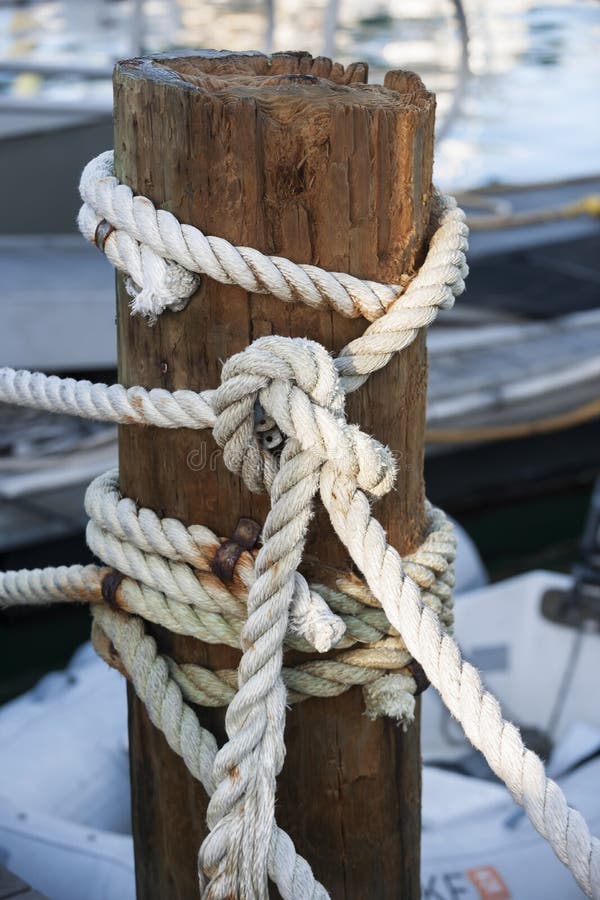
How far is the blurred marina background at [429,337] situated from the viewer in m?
4.82

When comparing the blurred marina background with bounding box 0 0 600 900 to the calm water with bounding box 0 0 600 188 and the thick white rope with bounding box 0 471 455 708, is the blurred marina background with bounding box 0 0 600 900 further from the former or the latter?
the thick white rope with bounding box 0 471 455 708

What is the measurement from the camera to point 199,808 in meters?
1.42

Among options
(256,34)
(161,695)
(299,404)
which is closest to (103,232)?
(299,404)

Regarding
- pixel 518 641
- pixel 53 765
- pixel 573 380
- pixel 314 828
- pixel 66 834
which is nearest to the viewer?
pixel 314 828

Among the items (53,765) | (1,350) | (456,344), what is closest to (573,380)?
(456,344)

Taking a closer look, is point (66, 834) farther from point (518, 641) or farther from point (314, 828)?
point (518, 641)

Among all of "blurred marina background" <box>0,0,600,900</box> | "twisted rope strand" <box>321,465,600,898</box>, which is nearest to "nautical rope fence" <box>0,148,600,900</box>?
"twisted rope strand" <box>321,465,600,898</box>

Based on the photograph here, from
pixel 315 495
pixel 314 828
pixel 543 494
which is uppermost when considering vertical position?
pixel 315 495

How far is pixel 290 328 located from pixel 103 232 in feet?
0.86

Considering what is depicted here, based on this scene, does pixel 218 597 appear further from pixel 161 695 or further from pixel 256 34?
pixel 256 34

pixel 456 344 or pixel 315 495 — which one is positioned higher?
pixel 315 495

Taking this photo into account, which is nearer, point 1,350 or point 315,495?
point 315,495

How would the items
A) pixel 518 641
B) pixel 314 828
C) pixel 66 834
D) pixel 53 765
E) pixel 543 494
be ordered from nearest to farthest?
pixel 314 828, pixel 66 834, pixel 53 765, pixel 518 641, pixel 543 494

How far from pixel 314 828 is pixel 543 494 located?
5019 mm
